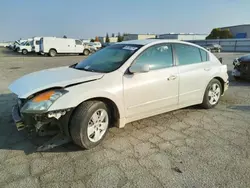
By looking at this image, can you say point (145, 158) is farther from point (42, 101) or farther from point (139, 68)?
point (42, 101)

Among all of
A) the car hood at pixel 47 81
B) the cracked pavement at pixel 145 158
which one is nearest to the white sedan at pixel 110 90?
the car hood at pixel 47 81

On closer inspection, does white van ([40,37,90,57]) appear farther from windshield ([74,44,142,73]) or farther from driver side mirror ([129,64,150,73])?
driver side mirror ([129,64,150,73])

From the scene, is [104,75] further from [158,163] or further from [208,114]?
[208,114]

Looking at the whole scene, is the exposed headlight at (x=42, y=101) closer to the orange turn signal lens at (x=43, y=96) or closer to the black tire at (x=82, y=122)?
the orange turn signal lens at (x=43, y=96)

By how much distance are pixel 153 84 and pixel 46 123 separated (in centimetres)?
175

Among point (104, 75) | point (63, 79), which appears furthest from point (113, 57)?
point (63, 79)

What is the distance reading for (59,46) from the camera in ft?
83.3

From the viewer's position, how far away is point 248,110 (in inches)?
181

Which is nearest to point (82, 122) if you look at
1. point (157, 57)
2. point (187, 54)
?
point (157, 57)

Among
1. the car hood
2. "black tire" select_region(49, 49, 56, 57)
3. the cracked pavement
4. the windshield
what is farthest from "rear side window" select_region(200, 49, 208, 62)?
"black tire" select_region(49, 49, 56, 57)

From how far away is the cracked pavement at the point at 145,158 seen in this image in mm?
2357

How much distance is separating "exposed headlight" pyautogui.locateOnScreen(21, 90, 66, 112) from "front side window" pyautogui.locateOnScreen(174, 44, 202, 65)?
2314 mm

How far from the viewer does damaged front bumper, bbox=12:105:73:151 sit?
8.71ft

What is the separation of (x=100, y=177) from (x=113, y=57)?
2.01 m
